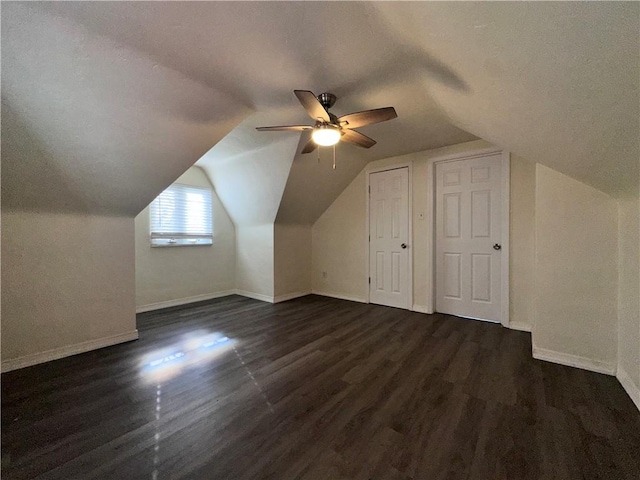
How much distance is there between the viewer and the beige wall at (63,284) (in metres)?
2.17

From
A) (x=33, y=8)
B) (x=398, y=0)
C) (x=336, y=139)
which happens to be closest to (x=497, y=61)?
(x=398, y=0)

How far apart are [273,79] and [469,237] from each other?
3.00 metres

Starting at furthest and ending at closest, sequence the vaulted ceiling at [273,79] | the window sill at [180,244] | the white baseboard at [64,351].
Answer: the window sill at [180,244], the white baseboard at [64,351], the vaulted ceiling at [273,79]

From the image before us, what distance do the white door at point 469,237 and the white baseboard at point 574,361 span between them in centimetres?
86

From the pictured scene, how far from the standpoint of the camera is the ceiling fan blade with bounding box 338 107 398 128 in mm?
1867

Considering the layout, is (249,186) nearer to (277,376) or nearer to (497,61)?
(277,376)

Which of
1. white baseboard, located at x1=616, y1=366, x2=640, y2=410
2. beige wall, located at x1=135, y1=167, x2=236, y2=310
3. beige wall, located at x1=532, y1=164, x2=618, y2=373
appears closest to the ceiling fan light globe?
beige wall, located at x1=532, y1=164, x2=618, y2=373

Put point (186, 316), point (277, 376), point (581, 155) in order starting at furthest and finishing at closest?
point (186, 316)
point (277, 376)
point (581, 155)

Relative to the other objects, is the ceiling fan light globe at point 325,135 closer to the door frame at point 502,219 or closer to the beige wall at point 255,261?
the door frame at point 502,219

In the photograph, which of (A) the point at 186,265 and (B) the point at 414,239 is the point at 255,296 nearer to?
(A) the point at 186,265

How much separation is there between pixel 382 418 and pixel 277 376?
0.88 metres

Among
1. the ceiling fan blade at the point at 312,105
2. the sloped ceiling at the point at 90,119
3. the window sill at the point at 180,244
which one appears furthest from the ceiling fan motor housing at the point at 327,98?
the window sill at the point at 180,244

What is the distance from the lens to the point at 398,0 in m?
1.06

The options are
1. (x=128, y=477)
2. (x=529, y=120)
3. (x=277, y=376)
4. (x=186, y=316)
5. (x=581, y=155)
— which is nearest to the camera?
(x=128, y=477)
